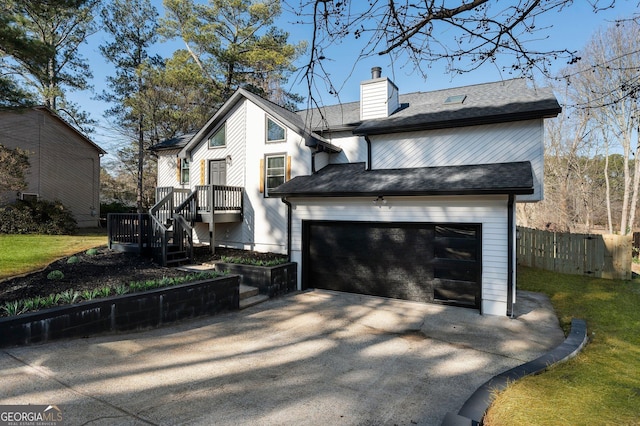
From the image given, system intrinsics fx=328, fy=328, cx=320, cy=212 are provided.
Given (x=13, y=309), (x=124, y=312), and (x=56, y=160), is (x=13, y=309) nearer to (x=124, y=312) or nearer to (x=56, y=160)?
A: (x=124, y=312)

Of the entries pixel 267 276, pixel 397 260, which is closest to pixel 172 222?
pixel 267 276

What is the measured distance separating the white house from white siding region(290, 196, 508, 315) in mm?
23

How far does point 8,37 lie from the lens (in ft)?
28.9

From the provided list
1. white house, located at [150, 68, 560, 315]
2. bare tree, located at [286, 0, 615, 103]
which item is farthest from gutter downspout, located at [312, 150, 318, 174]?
bare tree, located at [286, 0, 615, 103]

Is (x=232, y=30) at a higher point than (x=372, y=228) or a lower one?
higher

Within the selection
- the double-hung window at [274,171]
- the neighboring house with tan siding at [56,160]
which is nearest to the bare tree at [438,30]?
the double-hung window at [274,171]

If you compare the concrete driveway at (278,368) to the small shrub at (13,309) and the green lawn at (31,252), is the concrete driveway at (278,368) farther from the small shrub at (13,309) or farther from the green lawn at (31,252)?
the green lawn at (31,252)


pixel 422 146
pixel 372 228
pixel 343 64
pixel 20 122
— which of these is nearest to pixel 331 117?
pixel 422 146

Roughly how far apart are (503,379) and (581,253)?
999 centimetres

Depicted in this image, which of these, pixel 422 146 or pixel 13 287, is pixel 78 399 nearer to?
pixel 13 287

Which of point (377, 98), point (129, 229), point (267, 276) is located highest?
point (377, 98)

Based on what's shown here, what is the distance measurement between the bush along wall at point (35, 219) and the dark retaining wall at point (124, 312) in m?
13.5

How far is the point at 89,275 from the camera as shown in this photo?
7.17 m

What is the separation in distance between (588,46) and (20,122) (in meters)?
29.0
